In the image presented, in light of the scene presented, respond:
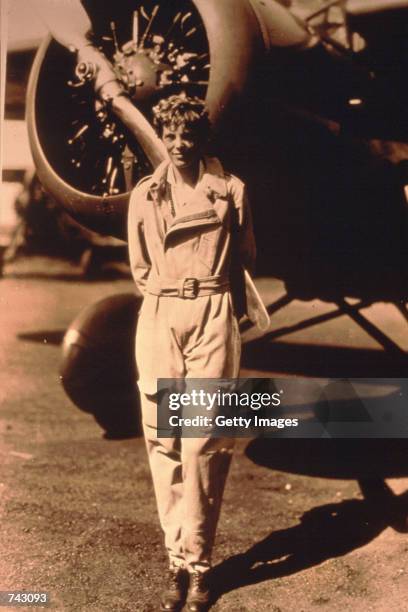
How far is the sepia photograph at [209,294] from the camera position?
2.68m

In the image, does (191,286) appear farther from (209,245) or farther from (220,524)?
(220,524)

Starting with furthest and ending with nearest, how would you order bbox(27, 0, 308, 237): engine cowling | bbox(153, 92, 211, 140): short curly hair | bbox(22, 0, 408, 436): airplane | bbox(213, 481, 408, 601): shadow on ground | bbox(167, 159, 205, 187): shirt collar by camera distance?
1. bbox(22, 0, 408, 436): airplane
2. bbox(27, 0, 308, 237): engine cowling
3. bbox(213, 481, 408, 601): shadow on ground
4. bbox(167, 159, 205, 187): shirt collar
5. bbox(153, 92, 211, 140): short curly hair

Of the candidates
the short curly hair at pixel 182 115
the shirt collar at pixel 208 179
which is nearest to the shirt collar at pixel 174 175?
the shirt collar at pixel 208 179

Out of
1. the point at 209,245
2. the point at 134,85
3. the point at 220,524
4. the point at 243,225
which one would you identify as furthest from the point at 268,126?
the point at 220,524

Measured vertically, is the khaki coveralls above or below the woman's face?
below

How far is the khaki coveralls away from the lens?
265 centimetres

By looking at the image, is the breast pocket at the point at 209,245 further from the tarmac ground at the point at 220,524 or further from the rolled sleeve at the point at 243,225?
the tarmac ground at the point at 220,524

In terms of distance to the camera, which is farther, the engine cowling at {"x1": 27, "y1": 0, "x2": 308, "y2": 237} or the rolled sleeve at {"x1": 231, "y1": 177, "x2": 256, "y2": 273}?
the engine cowling at {"x1": 27, "y1": 0, "x2": 308, "y2": 237}

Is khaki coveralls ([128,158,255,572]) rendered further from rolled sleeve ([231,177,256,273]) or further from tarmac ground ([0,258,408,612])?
tarmac ground ([0,258,408,612])

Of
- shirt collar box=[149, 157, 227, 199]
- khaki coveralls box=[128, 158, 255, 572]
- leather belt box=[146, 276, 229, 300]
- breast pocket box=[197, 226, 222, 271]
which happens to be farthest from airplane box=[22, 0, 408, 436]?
leather belt box=[146, 276, 229, 300]

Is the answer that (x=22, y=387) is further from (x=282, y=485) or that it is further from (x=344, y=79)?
(x=344, y=79)

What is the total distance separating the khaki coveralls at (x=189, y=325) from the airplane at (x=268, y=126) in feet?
1.65

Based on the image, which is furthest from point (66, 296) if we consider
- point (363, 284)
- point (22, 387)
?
point (363, 284)

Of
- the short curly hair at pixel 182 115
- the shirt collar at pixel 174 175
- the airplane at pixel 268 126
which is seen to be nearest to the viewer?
the short curly hair at pixel 182 115
